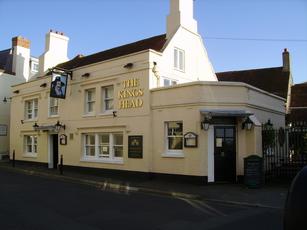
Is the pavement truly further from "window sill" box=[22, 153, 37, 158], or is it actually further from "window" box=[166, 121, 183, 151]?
"window sill" box=[22, 153, 37, 158]

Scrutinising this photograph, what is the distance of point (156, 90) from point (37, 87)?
11.1 meters

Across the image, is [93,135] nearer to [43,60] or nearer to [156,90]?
[156,90]

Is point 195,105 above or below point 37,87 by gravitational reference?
below

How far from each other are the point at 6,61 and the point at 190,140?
2226cm

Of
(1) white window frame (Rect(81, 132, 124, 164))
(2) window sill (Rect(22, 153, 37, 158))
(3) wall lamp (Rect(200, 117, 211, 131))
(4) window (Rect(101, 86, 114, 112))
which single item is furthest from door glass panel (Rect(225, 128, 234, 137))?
(2) window sill (Rect(22, 153, 37, 158))

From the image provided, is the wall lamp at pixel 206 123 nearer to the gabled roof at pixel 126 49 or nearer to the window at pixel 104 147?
the window at pixel 104 147

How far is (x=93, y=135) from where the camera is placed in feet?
69.2

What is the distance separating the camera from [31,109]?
26.2 m

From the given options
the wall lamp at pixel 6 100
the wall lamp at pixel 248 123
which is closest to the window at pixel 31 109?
the wall lamp at pixel 6 100

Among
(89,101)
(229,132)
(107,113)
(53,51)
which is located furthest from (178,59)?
(53,51)

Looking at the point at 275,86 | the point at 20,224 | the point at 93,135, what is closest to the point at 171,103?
the point at 93,135

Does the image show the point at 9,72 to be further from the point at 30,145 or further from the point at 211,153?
the point at 211,153

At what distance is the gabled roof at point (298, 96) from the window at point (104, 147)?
23418 mm

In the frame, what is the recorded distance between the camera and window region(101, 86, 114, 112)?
20.2 metres
